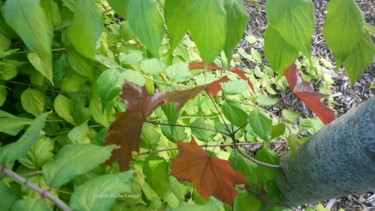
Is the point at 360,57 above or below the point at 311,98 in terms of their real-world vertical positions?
above

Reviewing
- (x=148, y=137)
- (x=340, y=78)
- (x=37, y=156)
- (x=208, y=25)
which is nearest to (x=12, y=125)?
(x=37, y=156)

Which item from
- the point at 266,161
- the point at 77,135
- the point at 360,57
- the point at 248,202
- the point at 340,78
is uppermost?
the point at 360,57

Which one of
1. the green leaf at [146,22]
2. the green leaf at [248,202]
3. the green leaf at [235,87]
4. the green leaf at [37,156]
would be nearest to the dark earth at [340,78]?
the green leaf at [248,202]

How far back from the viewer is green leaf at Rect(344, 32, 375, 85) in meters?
0.62

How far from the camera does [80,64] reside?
0.91 meters

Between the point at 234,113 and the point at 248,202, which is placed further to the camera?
the point at 248,202

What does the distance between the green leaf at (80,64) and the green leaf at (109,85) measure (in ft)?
0.51

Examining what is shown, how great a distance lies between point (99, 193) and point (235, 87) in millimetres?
577

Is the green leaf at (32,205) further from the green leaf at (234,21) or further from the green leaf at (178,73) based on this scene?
the green leaf at (178,73)

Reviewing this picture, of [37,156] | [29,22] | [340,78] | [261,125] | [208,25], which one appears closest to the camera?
[29,22]

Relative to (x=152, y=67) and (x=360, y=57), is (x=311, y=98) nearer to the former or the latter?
(x=360, y=57)

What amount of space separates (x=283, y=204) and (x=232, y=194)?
10.0 inches

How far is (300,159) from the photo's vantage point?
825 mm

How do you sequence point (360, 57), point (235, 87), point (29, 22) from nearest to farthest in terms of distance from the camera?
point (29, 22) < point (360, 57) < point (235, 87)
